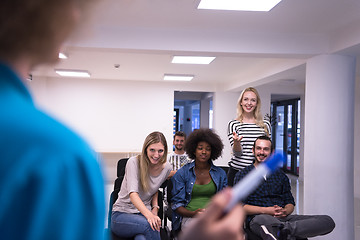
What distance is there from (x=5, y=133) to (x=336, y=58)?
15.8 ft

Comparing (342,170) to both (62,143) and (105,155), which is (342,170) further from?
(105,155)

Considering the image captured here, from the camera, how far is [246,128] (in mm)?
3854

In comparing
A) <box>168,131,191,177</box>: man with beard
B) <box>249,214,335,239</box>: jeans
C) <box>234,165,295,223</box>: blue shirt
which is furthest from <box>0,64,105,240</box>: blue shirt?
<box>168,131,191,177</box>: man with beard

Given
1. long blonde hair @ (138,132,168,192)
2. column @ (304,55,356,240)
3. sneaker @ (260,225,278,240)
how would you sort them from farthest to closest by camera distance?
1. column @ (304,55,356,240)
2. long blonde hair @ (138,132,168,192)
3. sneaker @ (260,225,278,240)

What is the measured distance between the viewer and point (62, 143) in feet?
1.27

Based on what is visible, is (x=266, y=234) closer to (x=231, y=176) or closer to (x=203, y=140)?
(x=231, y=176)

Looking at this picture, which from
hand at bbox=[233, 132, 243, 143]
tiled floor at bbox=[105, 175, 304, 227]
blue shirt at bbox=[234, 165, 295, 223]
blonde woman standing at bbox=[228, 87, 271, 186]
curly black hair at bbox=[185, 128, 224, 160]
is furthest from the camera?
tiled floor at bbox=[105, 175, 304, 227]

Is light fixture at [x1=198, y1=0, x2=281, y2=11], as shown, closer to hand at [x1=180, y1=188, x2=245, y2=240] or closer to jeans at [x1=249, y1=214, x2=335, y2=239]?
jeans at [x1=249, y1=214, x2=335, y2=239]

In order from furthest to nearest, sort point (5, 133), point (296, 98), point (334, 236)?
point (296, 98), point (334, 236), point (5, 133)

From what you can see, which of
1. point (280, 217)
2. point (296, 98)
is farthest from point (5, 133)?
point (296, 98)

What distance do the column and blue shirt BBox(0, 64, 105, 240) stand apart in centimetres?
459

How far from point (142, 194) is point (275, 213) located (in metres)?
1.27

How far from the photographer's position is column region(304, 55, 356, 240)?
4465 millimetres

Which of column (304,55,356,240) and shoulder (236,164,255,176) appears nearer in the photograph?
shoulder (236,164,255,176)
